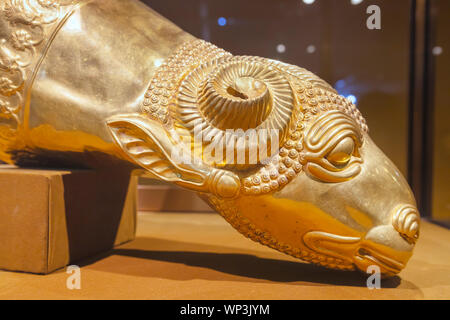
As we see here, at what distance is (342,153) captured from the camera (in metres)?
1.01

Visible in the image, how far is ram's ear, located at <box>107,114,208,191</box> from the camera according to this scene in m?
1.03

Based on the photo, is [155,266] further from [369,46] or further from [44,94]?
[369,46]

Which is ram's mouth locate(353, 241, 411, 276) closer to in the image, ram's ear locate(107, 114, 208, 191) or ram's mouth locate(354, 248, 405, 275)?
ram's mouth locate(354, 248, 405, 275)

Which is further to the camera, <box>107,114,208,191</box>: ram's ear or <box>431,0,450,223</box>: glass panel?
<box>431,0,450,223</box>: glass panel

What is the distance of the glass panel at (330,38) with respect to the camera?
2238 mm

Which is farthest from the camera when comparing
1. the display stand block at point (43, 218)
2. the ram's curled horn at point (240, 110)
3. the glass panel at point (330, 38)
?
the glass panel at point (330, 38)


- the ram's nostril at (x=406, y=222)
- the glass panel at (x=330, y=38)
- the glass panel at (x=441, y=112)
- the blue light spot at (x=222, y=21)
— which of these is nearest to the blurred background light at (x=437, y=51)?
the glass panel at (x=441, y=112)

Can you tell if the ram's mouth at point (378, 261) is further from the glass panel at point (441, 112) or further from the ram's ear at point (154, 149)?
the glass panel at point (441, 112)

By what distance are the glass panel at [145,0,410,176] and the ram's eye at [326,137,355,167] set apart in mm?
1316

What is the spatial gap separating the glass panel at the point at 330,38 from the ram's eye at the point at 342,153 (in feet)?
4.32

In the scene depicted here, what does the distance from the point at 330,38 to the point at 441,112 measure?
749 mm

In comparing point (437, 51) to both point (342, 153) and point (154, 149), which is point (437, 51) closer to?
point (342, 153)

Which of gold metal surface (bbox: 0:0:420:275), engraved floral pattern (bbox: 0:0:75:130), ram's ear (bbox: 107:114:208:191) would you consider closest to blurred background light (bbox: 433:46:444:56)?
gold metal surface (bbox: 0:0:420:275)

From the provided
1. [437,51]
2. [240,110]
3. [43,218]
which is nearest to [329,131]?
[240,110]
